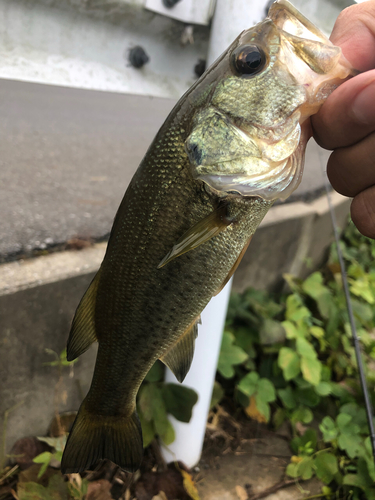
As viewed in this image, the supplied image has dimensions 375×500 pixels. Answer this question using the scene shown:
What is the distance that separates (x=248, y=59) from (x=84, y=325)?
85 cm

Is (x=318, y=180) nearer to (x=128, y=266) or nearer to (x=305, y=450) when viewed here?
(x=305, y=450)

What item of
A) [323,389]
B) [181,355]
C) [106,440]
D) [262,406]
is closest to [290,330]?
[323,389]

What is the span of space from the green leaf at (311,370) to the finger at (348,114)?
195 cm

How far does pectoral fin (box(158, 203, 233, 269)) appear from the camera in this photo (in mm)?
925

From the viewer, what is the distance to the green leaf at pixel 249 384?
8.35 feet

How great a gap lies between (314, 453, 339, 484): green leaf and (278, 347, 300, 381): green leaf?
1.65 feet

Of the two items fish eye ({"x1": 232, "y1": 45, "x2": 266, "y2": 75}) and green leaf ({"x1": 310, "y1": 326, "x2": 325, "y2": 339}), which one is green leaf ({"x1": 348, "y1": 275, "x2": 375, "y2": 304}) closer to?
green leaf ({"x1": 310, "y1": 326, "x2": 325, "y2": 339})

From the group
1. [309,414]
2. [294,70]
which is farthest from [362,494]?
[294,70]

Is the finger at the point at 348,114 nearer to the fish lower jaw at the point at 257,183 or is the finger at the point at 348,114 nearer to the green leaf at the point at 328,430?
the fish lower jaw at the point at 257,183

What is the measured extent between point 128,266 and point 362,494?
223 cm

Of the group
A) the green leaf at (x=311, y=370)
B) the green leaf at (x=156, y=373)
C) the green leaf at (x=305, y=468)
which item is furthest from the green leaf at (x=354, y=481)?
the green leaf at (x=156, y=373)

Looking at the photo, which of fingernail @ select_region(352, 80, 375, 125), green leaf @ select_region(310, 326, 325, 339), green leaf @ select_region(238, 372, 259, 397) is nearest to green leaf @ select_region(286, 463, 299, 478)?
green leaf @ select_region(238, 372, 259, 397)

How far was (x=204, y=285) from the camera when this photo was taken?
107 centimetres

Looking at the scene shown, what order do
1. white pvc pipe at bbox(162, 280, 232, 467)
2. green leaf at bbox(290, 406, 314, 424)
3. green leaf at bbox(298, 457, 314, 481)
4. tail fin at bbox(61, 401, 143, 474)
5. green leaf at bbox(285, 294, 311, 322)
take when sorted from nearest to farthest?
tail fin at bbox(61, 401, 143, 474) < white pvc pipe at bbox(162, 280, 232, 467) < green leaf at bbox(298, 457, 314, 481) < green leaf at bbox(290, 406, 314, 424) < green leaf at bbox(285, 294, 311, 322)
